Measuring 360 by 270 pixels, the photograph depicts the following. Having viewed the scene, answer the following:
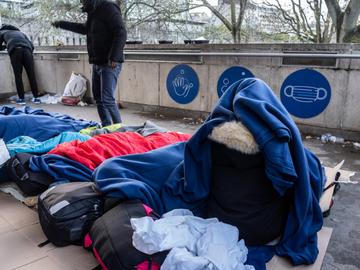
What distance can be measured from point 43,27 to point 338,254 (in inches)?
407

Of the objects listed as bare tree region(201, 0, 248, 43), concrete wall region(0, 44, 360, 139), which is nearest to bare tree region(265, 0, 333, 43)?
bare tree region(201, 0, 248, 43)

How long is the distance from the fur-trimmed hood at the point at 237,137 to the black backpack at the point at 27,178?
133 centimetres

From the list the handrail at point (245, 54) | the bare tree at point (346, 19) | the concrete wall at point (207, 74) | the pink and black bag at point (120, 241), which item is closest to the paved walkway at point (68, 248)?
the pink and black bag at point (120, 241)

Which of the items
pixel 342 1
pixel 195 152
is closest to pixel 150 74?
pixel 195 152

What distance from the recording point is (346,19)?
21.2ft

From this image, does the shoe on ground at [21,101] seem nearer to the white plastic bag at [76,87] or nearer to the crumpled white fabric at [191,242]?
the white plastic bag at [76,87]

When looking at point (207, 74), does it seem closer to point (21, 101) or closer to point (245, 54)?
point (245, 54)

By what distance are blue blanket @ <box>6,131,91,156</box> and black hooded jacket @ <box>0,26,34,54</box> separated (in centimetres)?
414

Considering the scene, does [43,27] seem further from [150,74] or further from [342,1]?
[342,1]

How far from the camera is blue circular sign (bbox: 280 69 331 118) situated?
3986mm

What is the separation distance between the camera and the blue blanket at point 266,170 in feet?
5.00

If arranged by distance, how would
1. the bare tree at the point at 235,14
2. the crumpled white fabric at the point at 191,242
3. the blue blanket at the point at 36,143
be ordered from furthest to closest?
the bare tree at the point at 235,14, the blue blanket at the point at 36,143, the crumpled white fabric at the point at 191,242

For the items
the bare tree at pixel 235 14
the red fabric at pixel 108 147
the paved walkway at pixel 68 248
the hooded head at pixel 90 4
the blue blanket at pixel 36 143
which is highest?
the bare tree at pixel 235 14

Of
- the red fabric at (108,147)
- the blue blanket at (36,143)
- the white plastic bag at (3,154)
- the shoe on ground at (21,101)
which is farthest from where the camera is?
the shoe on ground at (21,101)
